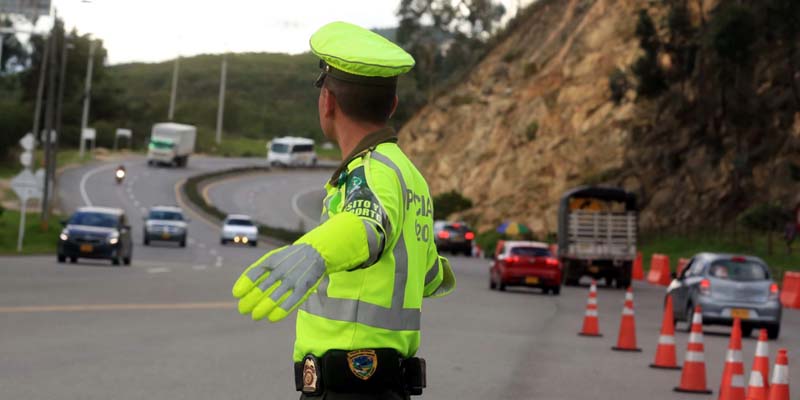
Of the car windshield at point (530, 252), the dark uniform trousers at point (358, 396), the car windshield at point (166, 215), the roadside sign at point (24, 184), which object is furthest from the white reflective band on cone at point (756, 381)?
the car windshield at point (166, 215)

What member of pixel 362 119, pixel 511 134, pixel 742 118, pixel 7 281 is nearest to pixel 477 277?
pixel 742 118

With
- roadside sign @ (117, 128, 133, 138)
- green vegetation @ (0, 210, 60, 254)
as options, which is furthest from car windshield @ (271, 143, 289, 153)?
green vegetation @ (0, 210, 60, 254)

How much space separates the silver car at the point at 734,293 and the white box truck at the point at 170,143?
8687 centimetres

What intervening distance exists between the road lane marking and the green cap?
17.9 meters

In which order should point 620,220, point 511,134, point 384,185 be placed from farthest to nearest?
1. point 511,134
2. point 620,220
3. point 384,185

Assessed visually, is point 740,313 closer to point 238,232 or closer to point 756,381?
point 756,381

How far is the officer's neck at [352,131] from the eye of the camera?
15.1ft

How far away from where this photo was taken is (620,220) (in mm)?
46094

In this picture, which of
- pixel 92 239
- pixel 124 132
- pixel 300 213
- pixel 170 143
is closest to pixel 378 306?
pixel 92 239

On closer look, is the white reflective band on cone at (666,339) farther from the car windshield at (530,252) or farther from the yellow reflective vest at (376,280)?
the car windshield at (530,252)

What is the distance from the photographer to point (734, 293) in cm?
2589

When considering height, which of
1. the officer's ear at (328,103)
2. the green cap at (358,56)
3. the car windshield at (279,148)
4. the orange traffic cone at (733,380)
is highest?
the green cap at (358,56)

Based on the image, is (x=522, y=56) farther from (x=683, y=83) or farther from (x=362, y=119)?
(x=362, y=119)

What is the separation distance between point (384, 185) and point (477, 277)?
42.9 metres
